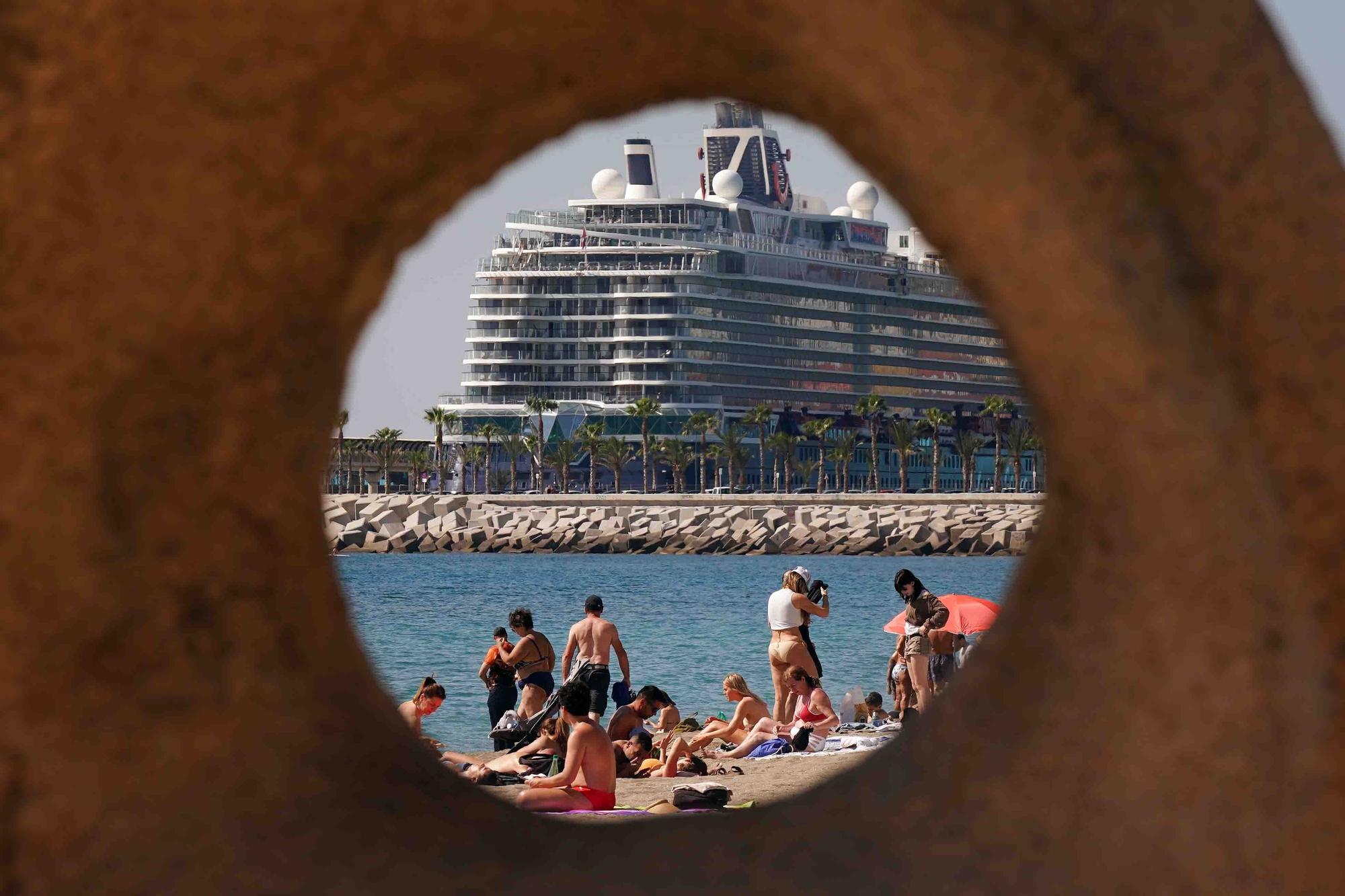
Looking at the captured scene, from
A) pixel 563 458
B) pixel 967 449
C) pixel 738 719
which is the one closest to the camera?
pixel 738 719

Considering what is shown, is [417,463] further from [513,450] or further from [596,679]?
[596,679]

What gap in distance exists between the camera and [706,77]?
2.37 meters

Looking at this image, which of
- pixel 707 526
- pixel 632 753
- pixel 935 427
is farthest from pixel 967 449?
pixel 632 753

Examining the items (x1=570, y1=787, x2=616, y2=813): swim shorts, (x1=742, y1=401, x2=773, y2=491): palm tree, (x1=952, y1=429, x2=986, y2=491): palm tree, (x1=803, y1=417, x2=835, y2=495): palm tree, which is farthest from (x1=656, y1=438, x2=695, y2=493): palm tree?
(x1=570, y1=787, x2=616, y2=813): swim shorts

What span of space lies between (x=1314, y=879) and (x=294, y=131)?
150cm

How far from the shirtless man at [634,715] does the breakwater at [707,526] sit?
5108 cm

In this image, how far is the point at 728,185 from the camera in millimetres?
101562

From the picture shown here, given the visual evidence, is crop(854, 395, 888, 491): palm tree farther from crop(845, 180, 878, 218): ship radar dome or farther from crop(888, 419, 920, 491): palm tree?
crop(845, 180, 878, 218): ship radar dome

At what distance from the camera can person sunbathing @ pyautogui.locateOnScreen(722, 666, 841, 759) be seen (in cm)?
1162

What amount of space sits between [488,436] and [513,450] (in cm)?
218

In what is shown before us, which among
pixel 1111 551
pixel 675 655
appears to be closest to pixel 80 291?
pixel 1111 551

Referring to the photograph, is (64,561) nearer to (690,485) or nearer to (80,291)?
(80,291)

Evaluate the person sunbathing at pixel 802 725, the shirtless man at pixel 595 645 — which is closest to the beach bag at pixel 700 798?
the shirtless man at pixel 595 645

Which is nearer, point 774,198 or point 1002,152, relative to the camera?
point 1002,152
